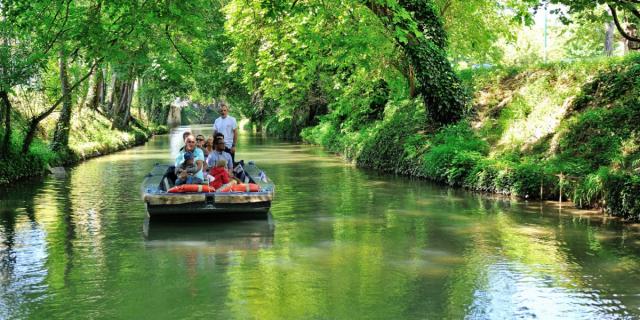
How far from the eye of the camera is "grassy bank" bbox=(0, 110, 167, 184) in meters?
20.7

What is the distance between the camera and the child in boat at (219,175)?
13.6 meters

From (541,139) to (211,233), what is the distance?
9.16 m

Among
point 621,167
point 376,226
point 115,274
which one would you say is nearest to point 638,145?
point 621,167

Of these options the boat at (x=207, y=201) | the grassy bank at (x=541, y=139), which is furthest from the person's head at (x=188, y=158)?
the grassy bank at (x=541, y=139)

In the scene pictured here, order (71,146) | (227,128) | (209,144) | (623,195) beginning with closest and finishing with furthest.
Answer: (623,195)
(209,144)
(227,128)
(71,146)

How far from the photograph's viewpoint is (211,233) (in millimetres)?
11898

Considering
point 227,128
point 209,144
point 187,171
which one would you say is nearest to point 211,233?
point 187,171

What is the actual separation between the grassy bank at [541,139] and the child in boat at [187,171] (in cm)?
724

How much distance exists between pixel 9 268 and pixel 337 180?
12342mm

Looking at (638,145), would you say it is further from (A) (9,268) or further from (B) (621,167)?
(A) (9,268)

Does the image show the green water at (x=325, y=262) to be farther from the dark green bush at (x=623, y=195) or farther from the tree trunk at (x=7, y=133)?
the tree trunk at (x=7, y=133)

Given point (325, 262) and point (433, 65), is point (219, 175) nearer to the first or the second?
point (325, 262)

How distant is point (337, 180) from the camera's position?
2080cm

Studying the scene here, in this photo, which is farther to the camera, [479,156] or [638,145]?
[479,156]
